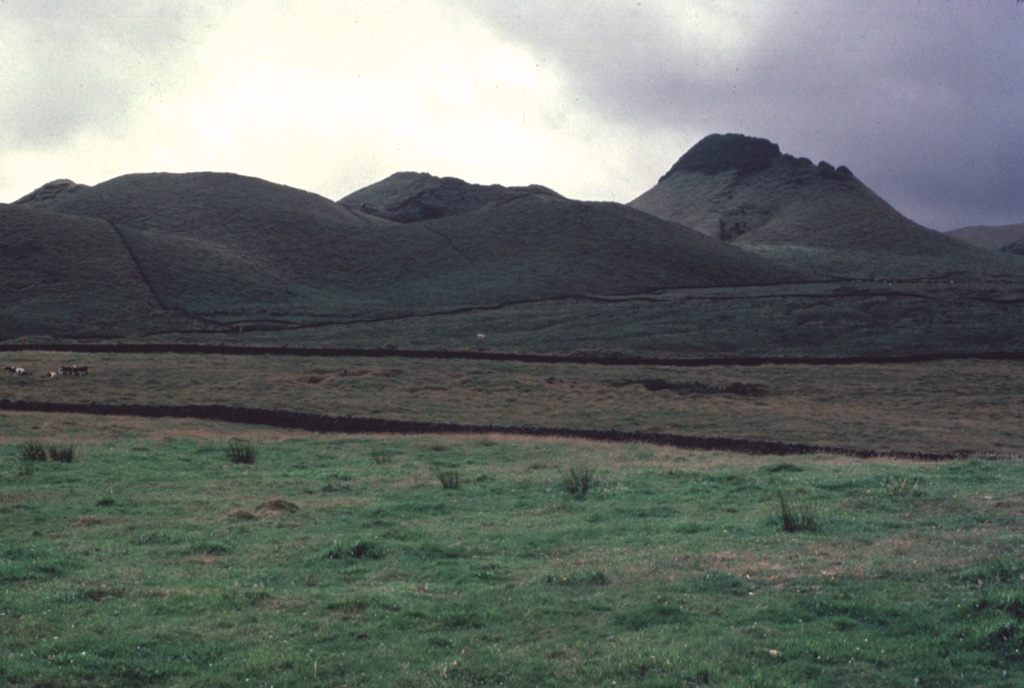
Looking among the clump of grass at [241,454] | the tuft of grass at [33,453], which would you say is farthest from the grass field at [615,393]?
the tuft of grass at [33,453]

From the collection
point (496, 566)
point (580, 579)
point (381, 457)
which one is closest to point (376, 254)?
point (381, 457)

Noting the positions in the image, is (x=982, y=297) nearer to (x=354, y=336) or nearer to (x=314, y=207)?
(x=354, y=336)

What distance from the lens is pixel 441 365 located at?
6175cm

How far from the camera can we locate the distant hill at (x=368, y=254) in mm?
128375

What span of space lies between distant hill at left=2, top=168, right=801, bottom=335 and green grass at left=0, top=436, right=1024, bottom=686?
294ft

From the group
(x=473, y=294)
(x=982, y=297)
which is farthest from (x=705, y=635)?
(x=473, y=294)

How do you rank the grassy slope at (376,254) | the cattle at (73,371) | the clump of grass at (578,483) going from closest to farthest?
the clump of grass at (578,483) → the cattle at (73,371) → the grassy slope at (376,254)

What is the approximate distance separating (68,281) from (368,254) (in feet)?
180

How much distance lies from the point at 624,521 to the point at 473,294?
370ft

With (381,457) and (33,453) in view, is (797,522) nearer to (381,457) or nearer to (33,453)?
(381,457)

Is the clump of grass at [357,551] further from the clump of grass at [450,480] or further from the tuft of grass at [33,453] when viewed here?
the tuft of grass at [33,453]

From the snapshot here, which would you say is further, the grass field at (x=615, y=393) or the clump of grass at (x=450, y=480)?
the grass field at (x=615, y=393)

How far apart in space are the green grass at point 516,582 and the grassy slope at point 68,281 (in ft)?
297

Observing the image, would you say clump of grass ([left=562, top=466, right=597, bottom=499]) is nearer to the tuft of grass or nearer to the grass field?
the tuft of grass
